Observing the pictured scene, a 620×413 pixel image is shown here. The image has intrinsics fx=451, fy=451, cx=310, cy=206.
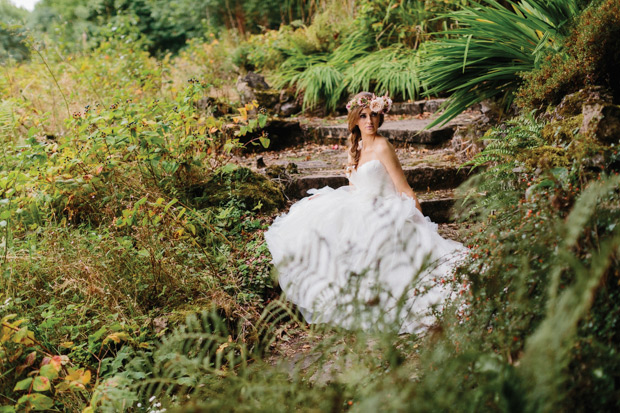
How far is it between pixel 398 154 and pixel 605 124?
309 cm

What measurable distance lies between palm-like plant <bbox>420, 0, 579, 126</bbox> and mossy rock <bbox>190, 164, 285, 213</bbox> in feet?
5.43

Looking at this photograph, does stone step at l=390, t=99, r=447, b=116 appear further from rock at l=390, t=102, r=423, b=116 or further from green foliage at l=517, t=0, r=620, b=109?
green foliage at l=517, t=0, r=620, b=109

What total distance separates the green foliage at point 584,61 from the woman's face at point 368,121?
1185mm

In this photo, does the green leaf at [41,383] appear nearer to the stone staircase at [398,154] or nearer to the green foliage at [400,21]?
the stone staircase at [398,154]

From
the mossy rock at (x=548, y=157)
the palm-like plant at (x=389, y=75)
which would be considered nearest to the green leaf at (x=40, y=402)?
the mossy rock at (x=548, y=157)

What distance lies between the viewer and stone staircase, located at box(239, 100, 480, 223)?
14.7 ft

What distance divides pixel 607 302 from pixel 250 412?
1097 mm

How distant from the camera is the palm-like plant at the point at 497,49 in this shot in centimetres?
356

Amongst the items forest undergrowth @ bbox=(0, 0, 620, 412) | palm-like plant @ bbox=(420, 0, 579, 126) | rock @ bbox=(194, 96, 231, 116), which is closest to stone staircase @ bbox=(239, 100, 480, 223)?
forest undergrowth @ bbox=(0, 0, 620, 412)

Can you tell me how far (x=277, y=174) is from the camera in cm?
459

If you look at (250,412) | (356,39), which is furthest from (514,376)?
(356,39)

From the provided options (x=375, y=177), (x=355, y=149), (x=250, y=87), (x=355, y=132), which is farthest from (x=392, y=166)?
(x=250, y=87)

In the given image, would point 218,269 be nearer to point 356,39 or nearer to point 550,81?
point 550,81

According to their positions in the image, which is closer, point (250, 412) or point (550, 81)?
point (250, 412)
